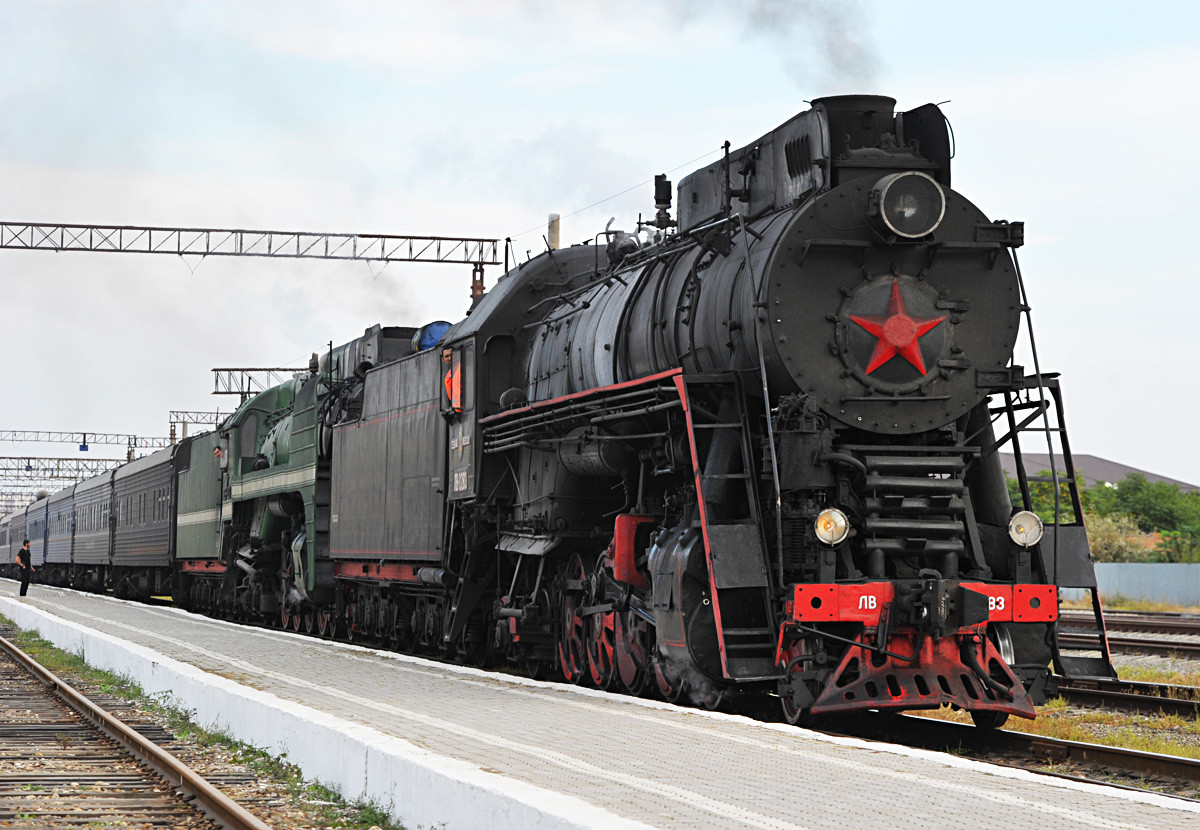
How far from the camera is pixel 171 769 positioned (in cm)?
884

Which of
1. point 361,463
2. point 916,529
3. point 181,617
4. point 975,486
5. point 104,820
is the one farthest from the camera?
point 181,617

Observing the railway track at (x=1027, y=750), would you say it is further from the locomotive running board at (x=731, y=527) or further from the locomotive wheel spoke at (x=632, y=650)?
the locomotive wheel spoke at (x=632, y=650)

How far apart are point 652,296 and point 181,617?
15251 mm

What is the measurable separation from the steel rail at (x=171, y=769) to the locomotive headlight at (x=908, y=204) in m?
5.83

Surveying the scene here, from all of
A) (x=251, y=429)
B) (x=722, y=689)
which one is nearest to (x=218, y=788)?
(x=722, y=689)

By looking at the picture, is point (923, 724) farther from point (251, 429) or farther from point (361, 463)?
point (251, 429)

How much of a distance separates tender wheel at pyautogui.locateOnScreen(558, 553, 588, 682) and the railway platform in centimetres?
95

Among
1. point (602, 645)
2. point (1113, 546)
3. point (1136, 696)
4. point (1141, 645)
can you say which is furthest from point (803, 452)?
point (1113, 546)

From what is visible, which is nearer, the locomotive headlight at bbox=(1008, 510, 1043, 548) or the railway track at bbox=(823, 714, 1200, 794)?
the railway track at bbox=(823, 714, 1200, 794)

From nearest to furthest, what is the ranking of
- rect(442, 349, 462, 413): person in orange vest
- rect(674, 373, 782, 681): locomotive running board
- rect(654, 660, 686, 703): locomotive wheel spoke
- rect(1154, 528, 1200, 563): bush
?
rect(674, 373, 782, 681): locomotive running board → rect(654, 660, 686, 703): locomotive wheel spoke → rect(442, 349, 462, 413): person in orange vest → rect(1154, 528, 1200, 563): bush

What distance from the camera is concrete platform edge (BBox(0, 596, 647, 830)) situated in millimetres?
5562

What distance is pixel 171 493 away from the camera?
33.8m

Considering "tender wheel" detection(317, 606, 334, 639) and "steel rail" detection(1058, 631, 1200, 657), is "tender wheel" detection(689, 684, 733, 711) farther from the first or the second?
"tender wheel" detection(317, 606, 334, 639)

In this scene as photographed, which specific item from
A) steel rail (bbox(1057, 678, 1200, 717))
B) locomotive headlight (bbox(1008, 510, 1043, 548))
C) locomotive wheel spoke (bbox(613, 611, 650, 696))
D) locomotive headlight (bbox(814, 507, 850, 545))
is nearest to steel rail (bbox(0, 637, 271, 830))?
locomotive wheel spoke (bbox(613, 611, 650, 696))
